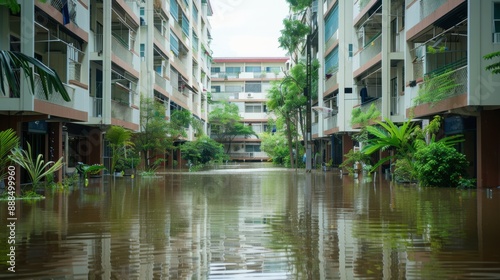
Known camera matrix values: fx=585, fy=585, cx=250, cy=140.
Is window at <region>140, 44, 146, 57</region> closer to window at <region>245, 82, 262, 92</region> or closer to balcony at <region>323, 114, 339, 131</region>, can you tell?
balcony at <region>323, 114, 339, 131</region>

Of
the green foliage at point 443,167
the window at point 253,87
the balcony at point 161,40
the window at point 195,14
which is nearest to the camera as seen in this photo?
the green foliage at point 443,167

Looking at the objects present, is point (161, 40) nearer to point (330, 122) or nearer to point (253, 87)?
point (330, 122)

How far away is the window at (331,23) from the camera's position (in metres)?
43.7

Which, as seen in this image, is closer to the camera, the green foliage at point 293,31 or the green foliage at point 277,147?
the green foliage at point 293,31

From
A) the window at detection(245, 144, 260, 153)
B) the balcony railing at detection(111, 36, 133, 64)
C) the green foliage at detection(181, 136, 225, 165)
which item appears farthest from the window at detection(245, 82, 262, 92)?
the balcony railing at detection(111, 36, 133, 64)

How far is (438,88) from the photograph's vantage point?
22453 millimetres

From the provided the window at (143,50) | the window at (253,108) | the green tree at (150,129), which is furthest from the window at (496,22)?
the window at (253,108)

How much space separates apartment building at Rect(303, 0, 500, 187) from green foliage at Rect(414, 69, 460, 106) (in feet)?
0.13

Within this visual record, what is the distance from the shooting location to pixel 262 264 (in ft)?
23.3

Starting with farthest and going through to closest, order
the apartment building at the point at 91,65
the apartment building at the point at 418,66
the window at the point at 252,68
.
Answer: the window at the point at 252,68 → the apartment building at the point at 91,65 → the apartment building at the point at 418,66

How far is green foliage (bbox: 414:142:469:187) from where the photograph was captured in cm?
2184

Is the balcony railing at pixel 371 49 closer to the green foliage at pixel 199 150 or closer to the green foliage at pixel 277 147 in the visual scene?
the green foliage at pixel 199 150

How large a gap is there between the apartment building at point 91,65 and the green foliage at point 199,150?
4383 millimetres

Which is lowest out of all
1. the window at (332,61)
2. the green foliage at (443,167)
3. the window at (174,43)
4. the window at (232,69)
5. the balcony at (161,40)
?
the green foliage at (443,167)
